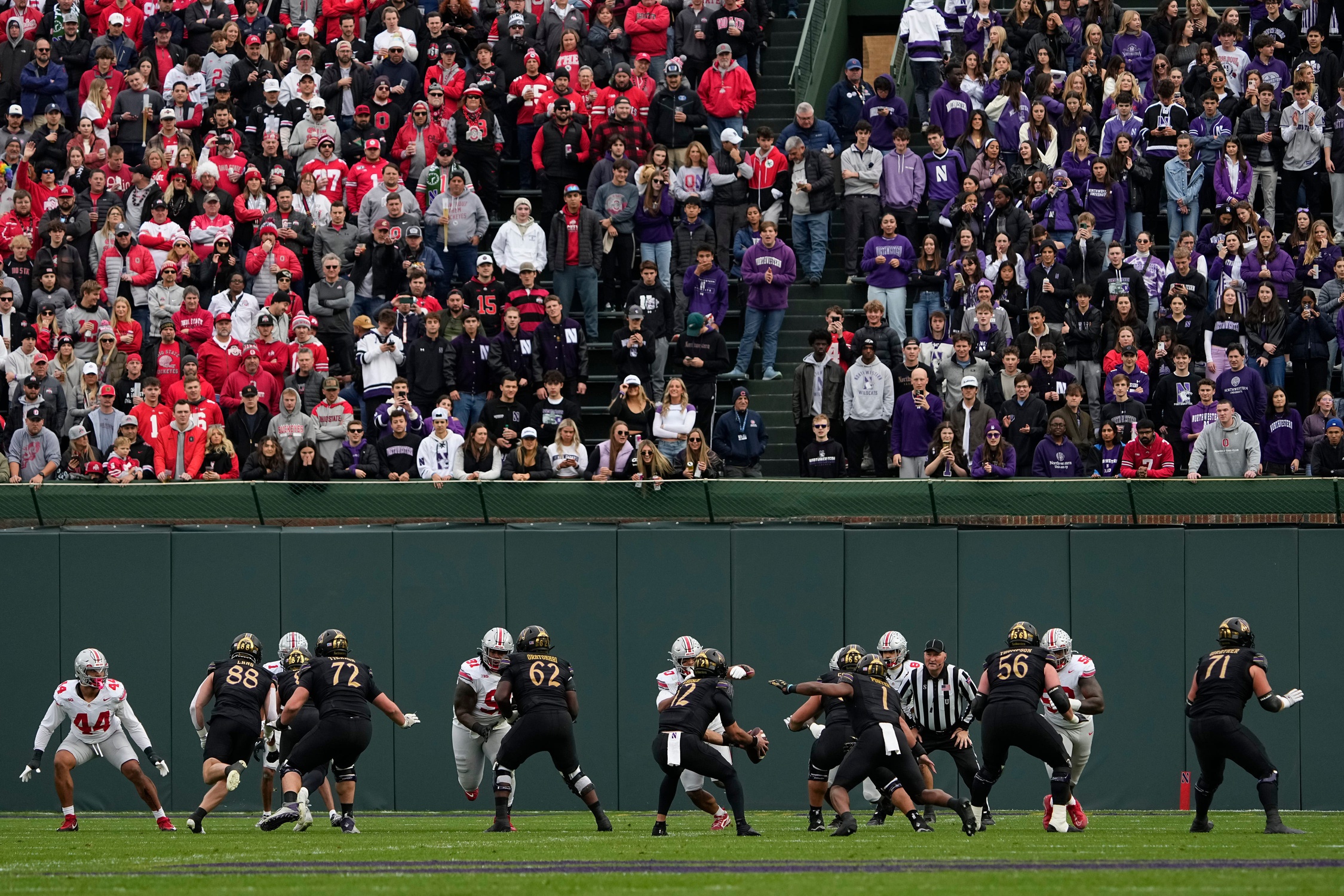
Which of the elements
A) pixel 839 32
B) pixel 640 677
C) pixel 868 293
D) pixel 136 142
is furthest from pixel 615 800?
pixel 839 32

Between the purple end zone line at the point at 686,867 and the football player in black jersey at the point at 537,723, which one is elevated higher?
the football player in black jersey at the point at 537,723

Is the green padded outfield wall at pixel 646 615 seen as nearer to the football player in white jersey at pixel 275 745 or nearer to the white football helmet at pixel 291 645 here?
the football player in white jersey at pixel 275 745

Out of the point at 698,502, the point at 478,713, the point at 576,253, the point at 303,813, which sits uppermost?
the point at 576,253

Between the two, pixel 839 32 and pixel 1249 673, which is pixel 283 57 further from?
pixel 1249 673

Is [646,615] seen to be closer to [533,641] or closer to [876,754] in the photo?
[533,641]

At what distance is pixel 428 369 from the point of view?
21.7 m

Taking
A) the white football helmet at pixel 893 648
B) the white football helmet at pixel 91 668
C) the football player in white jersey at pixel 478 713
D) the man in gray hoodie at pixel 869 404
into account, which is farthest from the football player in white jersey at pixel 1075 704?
the white football helmet at pixel 91 668

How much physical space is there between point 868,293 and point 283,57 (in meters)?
9.71

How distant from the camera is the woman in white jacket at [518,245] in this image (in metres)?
23.3

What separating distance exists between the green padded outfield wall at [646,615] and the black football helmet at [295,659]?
154 inches

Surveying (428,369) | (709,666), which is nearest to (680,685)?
(709,666)

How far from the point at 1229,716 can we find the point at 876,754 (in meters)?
3.15

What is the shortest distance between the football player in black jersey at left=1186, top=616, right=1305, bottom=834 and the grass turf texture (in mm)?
344

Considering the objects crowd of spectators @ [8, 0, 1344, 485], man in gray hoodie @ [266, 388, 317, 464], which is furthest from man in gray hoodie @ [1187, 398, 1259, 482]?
man in gray hoodie @ [266, 388, 317, 464]
